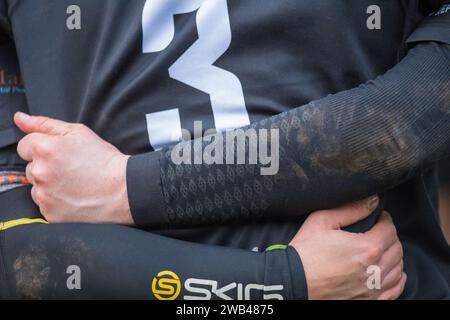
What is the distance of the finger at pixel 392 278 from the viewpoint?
92 centimetres

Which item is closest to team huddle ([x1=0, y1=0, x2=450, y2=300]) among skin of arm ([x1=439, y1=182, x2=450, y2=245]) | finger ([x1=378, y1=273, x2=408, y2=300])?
finger ([x1=378, y1=273, x2=408, y2=300])

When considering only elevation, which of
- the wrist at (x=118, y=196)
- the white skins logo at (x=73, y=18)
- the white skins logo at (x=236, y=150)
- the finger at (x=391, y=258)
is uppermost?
the white skins logo at (x=73, y=18)

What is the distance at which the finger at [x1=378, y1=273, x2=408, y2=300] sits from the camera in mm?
918

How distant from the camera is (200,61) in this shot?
3.11ft

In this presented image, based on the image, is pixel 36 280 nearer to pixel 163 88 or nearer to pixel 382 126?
pixel 163 88

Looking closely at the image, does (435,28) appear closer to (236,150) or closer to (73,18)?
(236,150)

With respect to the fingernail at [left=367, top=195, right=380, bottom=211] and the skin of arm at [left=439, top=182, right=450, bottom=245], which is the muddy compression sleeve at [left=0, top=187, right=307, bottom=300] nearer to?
the fingernail at [left=367, top=195, right=380, bottom=211]

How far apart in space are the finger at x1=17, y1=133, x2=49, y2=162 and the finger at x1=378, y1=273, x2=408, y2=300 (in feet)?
1.91

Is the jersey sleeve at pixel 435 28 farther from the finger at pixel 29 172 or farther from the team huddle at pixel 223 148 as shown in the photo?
the finger at pixel 29 172

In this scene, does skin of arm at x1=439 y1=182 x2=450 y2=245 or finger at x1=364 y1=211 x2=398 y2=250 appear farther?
skin of arm at x1=439 y1=182 x2=450 y2=245

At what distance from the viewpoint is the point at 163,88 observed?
960mm

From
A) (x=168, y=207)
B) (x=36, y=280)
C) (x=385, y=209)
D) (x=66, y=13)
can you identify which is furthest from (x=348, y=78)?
(x=36, y=280)

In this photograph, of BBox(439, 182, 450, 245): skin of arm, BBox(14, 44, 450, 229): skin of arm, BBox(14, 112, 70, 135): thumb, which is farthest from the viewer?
BBox(439, 182, 450, 245): skin of arm

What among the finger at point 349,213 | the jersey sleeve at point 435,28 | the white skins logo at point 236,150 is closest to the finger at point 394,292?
the finger at point 349,213
